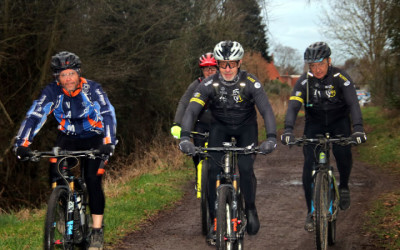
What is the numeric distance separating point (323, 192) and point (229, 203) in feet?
3.85

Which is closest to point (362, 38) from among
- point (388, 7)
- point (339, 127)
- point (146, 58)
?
point (388, 7)

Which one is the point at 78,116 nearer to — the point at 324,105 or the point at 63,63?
the point at 63,63

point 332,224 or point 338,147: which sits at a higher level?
point 338,147

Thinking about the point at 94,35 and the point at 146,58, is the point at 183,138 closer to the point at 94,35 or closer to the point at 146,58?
the point at 94,35

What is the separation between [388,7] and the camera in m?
17.5

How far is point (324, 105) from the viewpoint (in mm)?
6145

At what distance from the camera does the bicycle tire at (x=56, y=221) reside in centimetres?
454

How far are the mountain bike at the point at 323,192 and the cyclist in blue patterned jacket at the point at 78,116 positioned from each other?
2.00m

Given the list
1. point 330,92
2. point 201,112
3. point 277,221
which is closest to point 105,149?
point 201,112

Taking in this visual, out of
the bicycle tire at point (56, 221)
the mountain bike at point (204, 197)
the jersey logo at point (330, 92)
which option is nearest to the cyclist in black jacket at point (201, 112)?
the mountain bike at point (204, 197)

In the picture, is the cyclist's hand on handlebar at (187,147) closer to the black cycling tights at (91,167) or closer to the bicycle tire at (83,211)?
the black cycling tights at (91,167)

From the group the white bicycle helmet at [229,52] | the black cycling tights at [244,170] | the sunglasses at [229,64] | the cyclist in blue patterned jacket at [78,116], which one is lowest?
the black cycling tights at [244,170]

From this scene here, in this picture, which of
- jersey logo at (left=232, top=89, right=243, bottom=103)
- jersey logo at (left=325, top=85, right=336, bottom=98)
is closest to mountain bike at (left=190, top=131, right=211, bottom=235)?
jersey logo at (left=232, top=89, right=243, bottom=103)

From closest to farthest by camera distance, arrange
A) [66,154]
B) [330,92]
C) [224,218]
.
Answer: [224,218]
[66,154]
[330,92]
